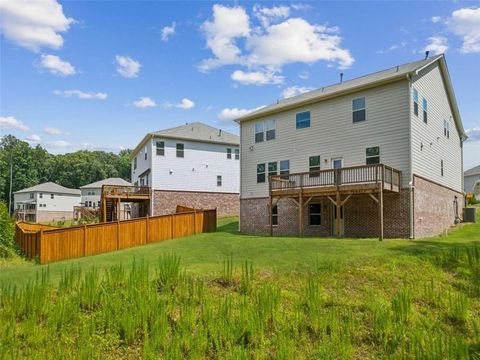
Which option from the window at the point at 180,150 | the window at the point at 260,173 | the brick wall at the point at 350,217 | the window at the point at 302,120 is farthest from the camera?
the window at the point at 180,150

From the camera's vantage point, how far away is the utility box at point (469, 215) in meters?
24.6

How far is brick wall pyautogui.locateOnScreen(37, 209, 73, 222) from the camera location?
187 ft

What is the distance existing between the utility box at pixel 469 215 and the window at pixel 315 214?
38.9 feet

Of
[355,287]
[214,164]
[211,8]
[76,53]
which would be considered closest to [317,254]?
[355,287]

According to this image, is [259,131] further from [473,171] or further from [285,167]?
[473,171]

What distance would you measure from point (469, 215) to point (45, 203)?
5572cm

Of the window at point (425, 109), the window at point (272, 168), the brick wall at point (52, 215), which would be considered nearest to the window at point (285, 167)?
the window at point (272, 168)

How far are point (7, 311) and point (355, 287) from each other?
24.3 ft

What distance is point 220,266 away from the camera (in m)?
10.7

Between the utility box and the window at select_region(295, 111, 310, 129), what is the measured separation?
42.7 feet

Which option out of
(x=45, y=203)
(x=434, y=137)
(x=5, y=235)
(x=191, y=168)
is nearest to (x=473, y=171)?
(x=434, y=137)

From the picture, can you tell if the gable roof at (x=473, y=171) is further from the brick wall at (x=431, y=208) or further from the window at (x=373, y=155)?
the window at (x=373, y=155)

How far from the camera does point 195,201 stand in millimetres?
31859

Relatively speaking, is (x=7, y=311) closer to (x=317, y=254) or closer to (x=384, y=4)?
(x=317, y=254)
